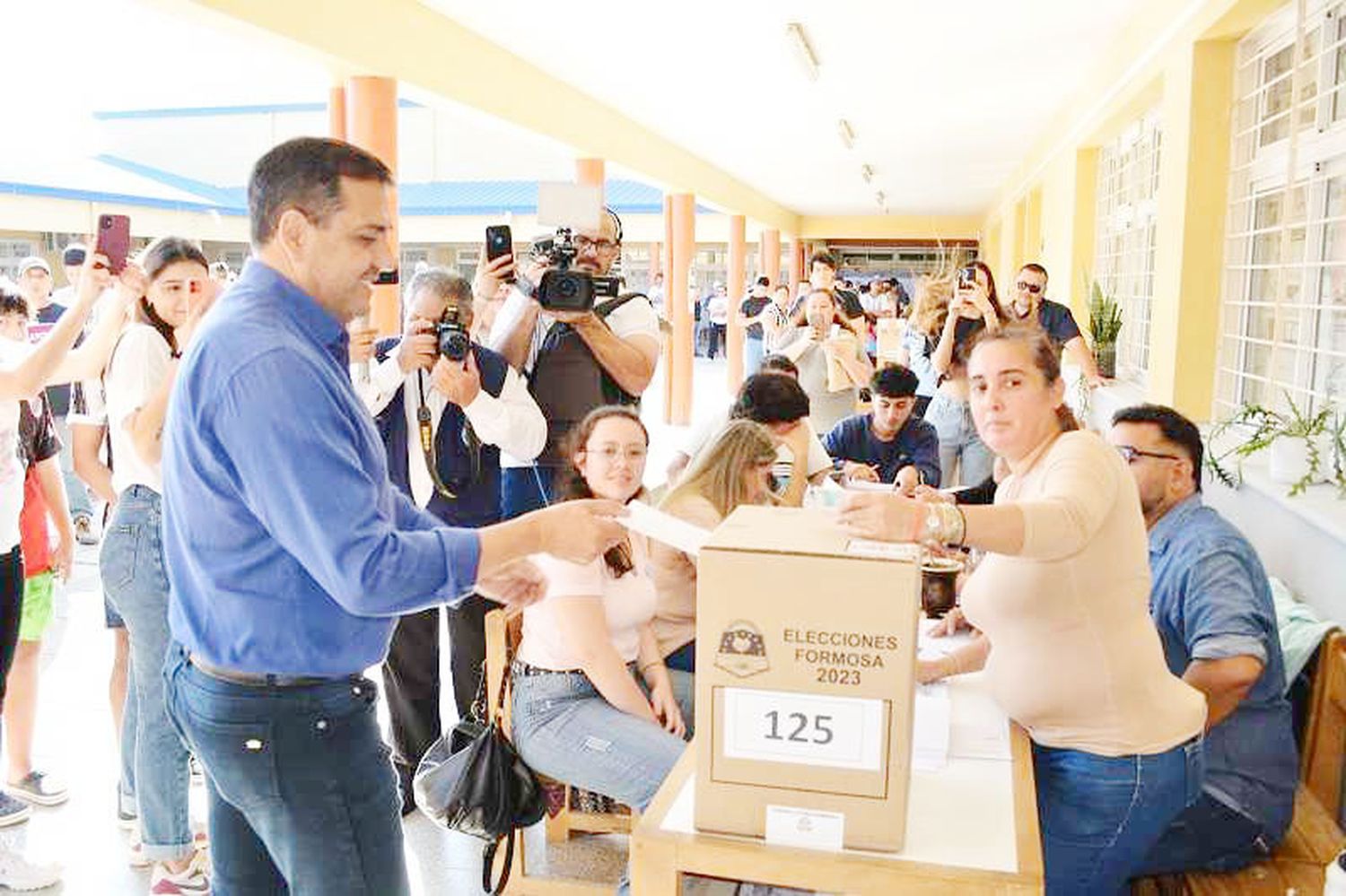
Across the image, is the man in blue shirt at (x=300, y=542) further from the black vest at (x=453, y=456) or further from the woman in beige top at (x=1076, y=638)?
the black vest at (x=453, y=456)

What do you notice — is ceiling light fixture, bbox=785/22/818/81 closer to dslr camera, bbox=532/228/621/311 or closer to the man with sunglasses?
the man with sunglasses

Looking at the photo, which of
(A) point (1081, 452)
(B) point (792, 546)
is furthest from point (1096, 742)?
(B) point (792, 546)

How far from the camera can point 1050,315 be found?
18.0 ft

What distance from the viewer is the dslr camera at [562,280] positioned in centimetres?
292

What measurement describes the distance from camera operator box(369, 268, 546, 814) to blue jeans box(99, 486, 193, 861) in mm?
584

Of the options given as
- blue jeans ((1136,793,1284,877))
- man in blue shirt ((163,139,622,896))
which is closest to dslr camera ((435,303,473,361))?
man in blue shirt ((163,139,622,896))

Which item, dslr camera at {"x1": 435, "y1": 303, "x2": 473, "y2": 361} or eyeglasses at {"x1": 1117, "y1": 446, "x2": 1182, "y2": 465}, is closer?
eyeglasses at {"x1": 1117, "y1": 446, "x2": 1182, "y2": 465}

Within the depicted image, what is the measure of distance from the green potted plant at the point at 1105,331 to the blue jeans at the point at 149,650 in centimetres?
484

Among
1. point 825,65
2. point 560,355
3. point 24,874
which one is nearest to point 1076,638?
point 560,355

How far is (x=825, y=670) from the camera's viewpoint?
3.88 ft

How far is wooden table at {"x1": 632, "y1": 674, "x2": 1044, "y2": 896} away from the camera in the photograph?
1250 mm

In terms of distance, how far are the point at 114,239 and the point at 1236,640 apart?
240cm

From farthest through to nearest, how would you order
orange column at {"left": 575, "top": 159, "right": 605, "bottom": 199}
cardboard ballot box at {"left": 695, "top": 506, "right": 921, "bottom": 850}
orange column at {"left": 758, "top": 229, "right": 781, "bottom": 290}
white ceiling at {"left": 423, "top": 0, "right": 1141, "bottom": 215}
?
orange column at {"left": 758, "top": 229, "right": 781, "bottom": 290} < orange column at {"left": 575, "top": 159, "right": 605, "bottom": 199} < white ceiling at {"left": 423, "top": 0, "right": 1141, "bottom": 215} < cardboard ballot box at {"left": 695, "top": 506, "right": 921, "bottom": 850}

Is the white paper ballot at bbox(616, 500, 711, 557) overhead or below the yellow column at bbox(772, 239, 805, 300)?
below
